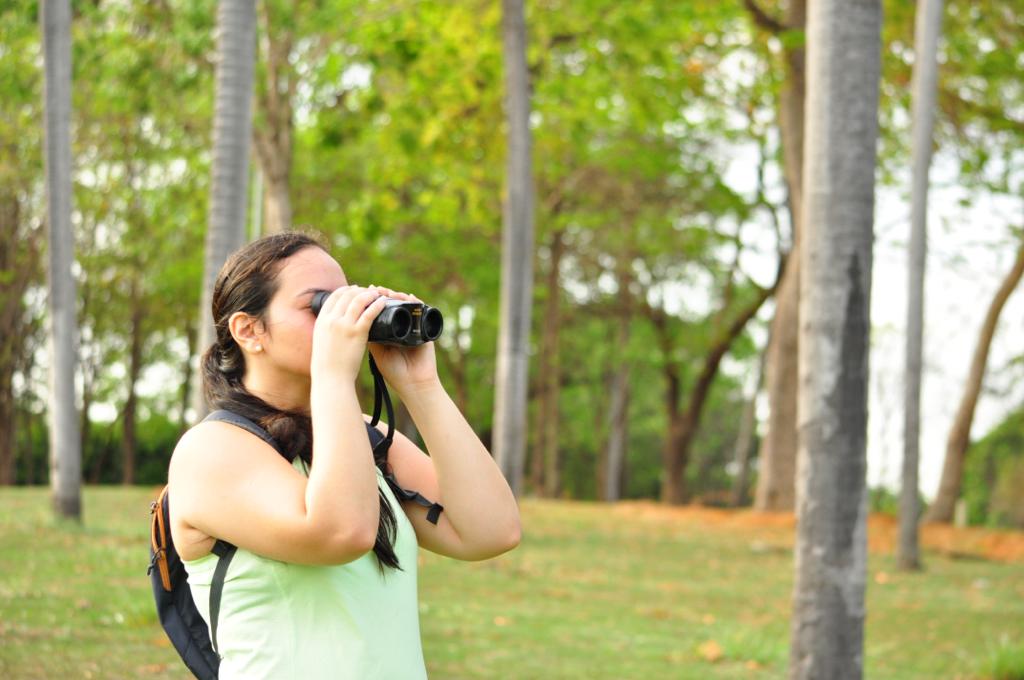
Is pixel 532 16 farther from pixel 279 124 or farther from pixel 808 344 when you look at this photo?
pixel 808 344

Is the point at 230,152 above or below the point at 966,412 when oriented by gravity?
above

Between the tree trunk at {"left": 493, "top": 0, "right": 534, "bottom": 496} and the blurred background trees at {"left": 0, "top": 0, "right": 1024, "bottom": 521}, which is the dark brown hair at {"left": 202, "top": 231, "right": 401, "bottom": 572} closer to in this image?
the blurred background trees at {"left": 0, "top": 0, "right": 1024, "bottom": 521}

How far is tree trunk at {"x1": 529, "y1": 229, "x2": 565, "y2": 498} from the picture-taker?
105 feet

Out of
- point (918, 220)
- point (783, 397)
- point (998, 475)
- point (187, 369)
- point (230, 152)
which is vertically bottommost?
point (998, 475)

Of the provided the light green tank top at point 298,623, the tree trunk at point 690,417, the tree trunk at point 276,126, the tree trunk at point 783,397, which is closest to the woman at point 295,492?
the light green tank top at point 298,623

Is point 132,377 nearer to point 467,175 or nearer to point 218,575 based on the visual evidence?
point 467,175

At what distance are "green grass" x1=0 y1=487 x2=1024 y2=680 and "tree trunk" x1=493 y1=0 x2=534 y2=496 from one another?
4.53 feet

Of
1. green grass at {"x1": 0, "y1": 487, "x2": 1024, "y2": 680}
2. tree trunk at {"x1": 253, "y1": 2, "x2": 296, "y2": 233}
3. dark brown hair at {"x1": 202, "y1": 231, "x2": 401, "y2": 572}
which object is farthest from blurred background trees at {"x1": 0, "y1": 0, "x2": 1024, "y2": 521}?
dark brown hair at {"x1": 202, "y1": 231, "x2": 401, "y2": 572}

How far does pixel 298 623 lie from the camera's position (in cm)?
237

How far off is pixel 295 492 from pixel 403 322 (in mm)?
389

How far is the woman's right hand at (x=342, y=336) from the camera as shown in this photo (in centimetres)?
240

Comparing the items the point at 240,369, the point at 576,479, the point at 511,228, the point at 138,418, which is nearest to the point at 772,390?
the point at 511,228

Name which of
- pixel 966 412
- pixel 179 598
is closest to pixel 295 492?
pixel 179 598

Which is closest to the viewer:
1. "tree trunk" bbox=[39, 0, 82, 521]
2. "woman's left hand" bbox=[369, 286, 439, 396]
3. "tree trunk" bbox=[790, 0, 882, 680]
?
"woman's left hand" bbox=[369, 286, 439, 396]
